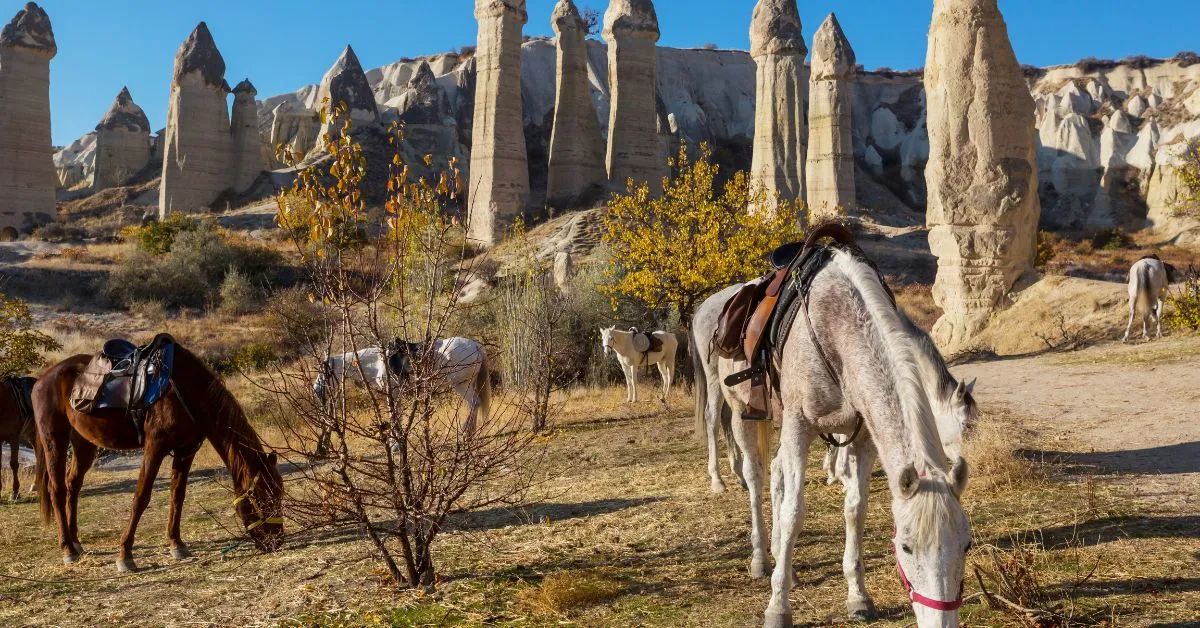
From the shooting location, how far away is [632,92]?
115ft

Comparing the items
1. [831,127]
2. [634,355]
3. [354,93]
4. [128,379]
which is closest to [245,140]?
[354,93]

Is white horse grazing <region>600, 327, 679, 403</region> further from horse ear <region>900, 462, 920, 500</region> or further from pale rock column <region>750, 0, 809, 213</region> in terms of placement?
pale rock column <region>750, 0, 809, 213</region>

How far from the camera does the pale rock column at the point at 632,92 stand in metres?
35.1

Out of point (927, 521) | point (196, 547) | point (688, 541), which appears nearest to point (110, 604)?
point (196, 547)

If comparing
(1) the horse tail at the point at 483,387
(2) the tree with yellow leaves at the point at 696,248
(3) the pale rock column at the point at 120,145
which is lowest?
(1) the horse tail at the point at 483,387

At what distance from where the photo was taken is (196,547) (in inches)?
264

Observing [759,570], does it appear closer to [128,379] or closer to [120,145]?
[128,379]

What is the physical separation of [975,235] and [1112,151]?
42961 millimetres

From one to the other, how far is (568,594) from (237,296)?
28367mm

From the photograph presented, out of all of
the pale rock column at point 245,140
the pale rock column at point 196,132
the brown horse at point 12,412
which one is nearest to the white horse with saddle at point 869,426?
the brown horse at point 12,412

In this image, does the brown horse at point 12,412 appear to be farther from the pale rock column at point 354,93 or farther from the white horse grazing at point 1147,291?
the pale rock column at point 354,93

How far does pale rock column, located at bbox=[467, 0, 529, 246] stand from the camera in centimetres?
3106

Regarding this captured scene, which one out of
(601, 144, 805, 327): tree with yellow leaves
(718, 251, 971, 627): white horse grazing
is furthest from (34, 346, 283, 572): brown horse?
(601, 144, 805, 327): tree with yellow leaves

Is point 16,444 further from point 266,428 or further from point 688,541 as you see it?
point 688,541
